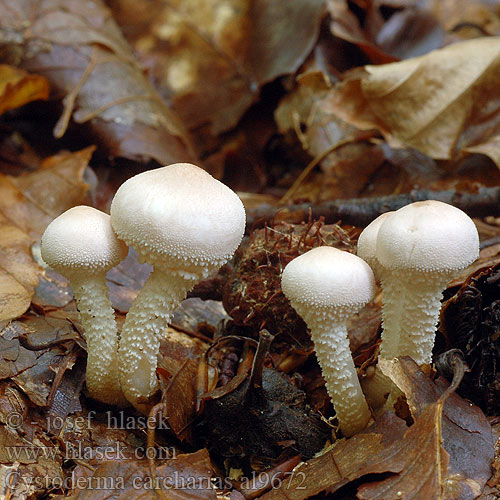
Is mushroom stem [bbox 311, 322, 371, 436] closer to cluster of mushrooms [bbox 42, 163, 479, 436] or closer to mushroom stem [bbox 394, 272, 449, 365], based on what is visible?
cluster of mushrooms [bbox 42, 163, 479, 436]

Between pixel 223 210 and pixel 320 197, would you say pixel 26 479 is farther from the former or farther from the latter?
pixel 320 197

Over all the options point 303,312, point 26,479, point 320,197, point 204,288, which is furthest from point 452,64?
point 26,479

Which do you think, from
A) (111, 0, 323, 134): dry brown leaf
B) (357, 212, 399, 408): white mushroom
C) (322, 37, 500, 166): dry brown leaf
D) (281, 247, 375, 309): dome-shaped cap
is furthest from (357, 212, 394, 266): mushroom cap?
(111, 0, 323, 134): dry brown leaf

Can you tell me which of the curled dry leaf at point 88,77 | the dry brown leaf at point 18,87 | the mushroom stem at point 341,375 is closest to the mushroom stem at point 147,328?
the mushroom stem at point 341,375

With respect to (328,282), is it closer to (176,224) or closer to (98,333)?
(176,224)

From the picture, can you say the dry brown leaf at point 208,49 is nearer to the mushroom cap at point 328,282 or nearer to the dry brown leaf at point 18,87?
the dry brown leaf at point 18,87
